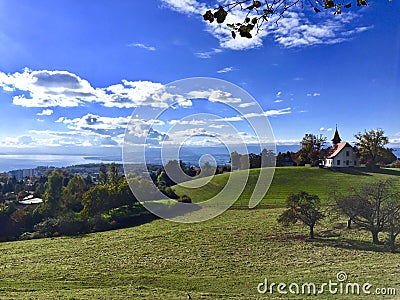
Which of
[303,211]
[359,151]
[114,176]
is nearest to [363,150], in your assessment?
[359,151]

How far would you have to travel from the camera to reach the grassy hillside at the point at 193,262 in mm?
4992

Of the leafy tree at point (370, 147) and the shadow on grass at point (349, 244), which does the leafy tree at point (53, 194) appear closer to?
the shadow on grass at point (349, 244)

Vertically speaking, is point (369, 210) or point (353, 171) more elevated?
point (353, 171)

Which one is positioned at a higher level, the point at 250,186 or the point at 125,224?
the point at 250,186

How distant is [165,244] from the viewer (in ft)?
31.9

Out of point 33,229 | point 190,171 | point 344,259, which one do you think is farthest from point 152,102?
point 33,229

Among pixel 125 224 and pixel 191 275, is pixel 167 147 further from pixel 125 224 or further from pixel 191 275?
pixel 125 224

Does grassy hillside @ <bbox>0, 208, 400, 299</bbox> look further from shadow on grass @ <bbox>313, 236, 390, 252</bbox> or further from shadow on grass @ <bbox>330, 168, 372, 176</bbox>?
shadow on grass @ <bbox>330, 168, 372, 176</bbox>

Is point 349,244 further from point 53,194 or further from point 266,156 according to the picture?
point 53,194

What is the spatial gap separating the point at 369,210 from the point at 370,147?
16.5 meters

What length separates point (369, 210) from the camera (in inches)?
346

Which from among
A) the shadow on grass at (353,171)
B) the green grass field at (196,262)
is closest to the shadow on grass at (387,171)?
the shadow on grass at (353,171)

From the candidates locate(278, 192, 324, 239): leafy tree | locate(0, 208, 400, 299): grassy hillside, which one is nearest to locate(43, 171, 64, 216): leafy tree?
locate(0, 208, 400, 299): grassy hillside

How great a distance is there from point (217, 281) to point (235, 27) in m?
5.34
